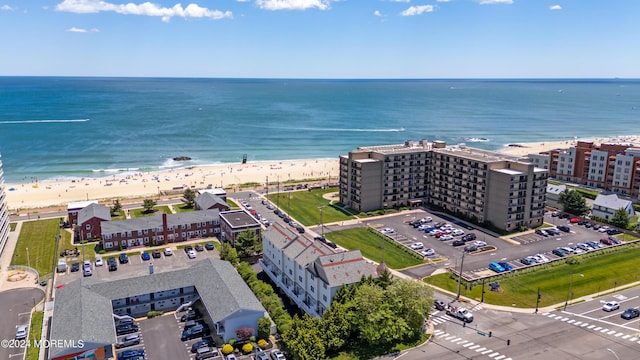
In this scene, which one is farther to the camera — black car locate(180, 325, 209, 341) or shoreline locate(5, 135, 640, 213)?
shoreline locate(5, 135, 640, 213)

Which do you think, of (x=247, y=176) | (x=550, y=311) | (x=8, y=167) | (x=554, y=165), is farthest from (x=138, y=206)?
(x=554, y=165)

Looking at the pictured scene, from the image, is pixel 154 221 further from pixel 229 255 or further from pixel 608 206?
pixel 608 206

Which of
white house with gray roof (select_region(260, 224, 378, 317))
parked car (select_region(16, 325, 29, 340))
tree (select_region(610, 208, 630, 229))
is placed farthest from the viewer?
tree (select_region(610, 208, 630, 229))

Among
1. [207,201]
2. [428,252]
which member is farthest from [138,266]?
[428,252]

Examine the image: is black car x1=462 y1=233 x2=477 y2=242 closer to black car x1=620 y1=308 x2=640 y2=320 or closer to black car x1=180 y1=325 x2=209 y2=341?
black car x1=620 y1=308 x2=640 y2=320

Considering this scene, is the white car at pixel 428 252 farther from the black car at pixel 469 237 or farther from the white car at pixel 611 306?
the white car at pixel 611 306

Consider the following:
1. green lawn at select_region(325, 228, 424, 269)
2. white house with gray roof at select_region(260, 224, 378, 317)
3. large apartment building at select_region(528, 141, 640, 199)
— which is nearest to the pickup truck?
white house with gray roof at select_region(260, 224, 378, 317)

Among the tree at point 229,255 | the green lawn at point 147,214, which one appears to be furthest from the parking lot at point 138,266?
the green lawn at point 147,214
